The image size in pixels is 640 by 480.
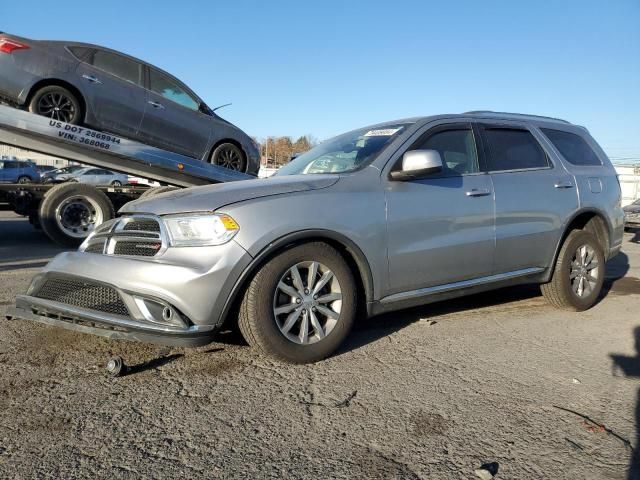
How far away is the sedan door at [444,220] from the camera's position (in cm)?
365

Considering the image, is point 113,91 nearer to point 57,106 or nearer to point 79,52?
point 79,52

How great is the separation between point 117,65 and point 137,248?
5.36 m

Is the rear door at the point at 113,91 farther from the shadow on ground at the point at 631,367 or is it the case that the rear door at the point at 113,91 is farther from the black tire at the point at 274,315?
the shadow on ground at the point at 631,367

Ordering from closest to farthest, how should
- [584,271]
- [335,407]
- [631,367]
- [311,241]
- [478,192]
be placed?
1. [335,407]
2. [311,241]
3. [631,367]
4. [478,192]
5. [584,271]

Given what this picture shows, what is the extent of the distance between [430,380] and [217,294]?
1370mm

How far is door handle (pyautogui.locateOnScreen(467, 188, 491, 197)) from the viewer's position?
4.08 metres

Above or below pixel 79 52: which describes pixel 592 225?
below

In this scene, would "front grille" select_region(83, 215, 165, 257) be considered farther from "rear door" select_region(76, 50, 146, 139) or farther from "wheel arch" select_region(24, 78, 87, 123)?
"rear door" select_region(76, 50, 146, 139)

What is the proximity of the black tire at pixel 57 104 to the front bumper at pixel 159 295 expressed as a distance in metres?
4.74

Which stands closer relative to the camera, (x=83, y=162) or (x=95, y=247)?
(x=95, y=247)

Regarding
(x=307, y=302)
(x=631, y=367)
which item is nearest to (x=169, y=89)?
(x=307, y=302)

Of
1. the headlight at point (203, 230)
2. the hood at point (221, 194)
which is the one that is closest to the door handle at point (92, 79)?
the hood at point (221, 194)

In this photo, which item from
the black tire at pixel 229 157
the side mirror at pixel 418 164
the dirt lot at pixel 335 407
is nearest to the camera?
the dirt lot at pixel 335 407

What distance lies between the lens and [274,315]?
3.15 metres
